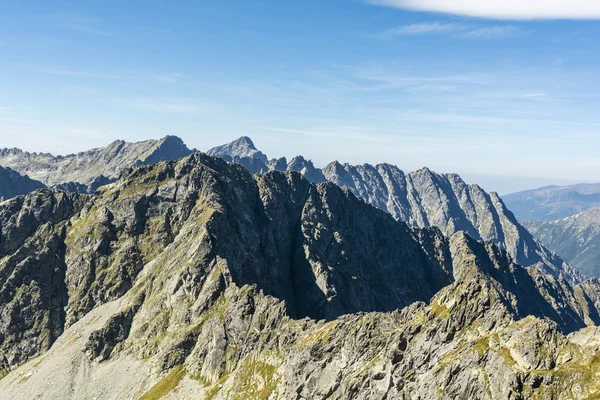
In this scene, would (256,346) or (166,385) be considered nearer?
(256,346)

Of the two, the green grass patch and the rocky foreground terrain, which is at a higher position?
the rocky foreground terrain

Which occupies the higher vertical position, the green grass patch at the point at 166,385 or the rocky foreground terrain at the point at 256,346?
the rocky foreground terrain at the point at 256,346

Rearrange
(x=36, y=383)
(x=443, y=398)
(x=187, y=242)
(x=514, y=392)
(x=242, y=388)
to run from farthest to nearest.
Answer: (x=187, y=242), (x=36, y=383), (x=242, y=388), (x=443, y=398), (x=514, y=392)

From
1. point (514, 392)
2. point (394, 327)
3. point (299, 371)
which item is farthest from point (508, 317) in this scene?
point (299, 371)

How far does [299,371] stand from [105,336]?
298 ft

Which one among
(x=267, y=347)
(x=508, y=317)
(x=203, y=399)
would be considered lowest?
(x=203, y=399)

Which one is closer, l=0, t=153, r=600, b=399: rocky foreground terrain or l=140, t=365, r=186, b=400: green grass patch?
l=0, t=153, r=600, b=399: rocky foreground terrain

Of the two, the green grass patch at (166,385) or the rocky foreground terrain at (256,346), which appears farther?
the green grass patch at (166,385)

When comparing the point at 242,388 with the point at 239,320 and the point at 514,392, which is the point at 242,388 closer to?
the point at 239,320

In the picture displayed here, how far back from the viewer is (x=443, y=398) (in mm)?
76500

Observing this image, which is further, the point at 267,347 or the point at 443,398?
the point at 267,347

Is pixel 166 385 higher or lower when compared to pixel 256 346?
lower

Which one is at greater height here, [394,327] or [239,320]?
[394,327]

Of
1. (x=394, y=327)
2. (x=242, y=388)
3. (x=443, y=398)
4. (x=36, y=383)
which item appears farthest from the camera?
(x=36, y=383)
